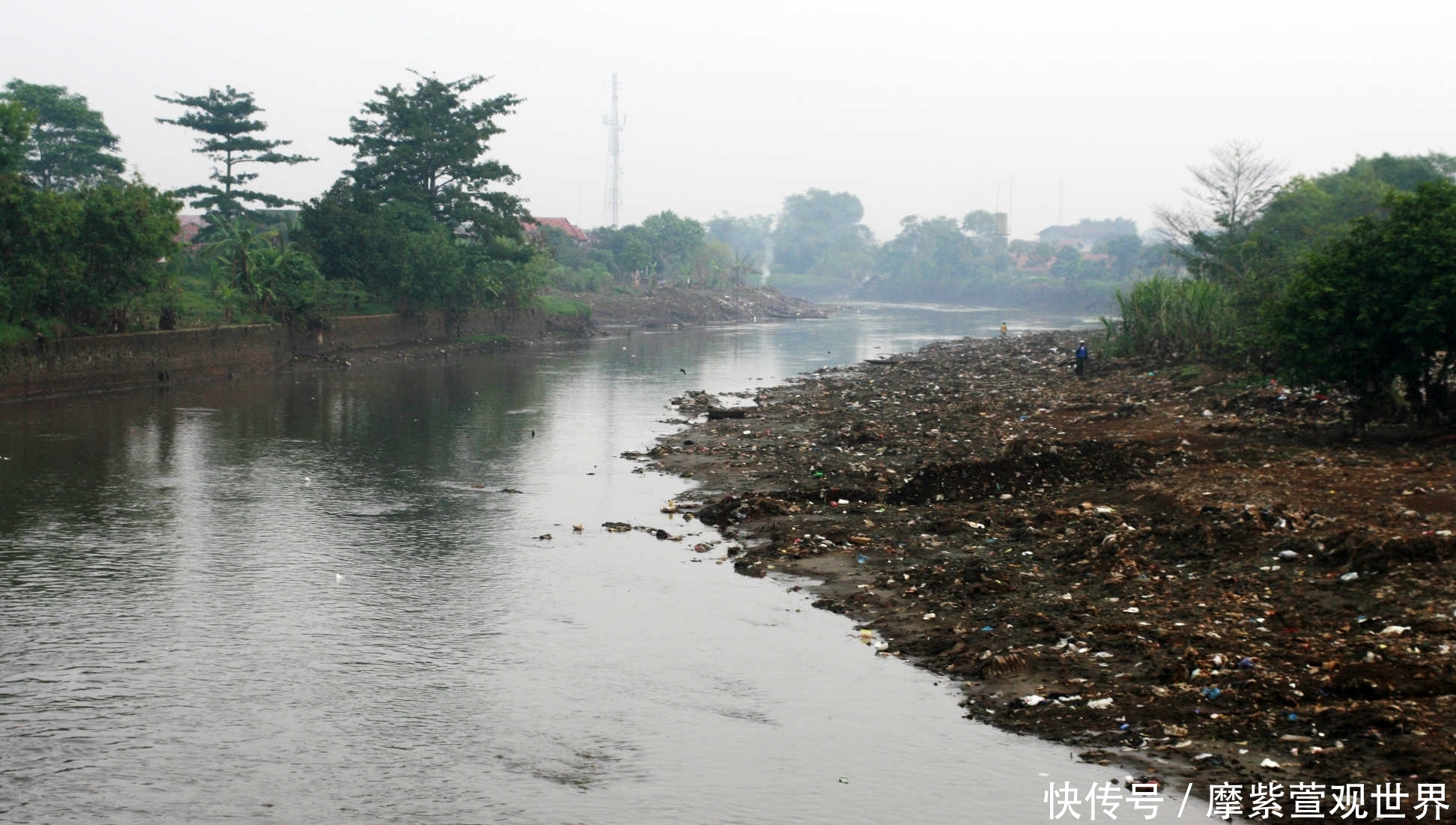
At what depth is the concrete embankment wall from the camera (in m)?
26.2

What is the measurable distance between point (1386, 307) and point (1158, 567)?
20.6 ft

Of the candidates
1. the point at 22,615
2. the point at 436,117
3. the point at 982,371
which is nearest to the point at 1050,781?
the point at 22,615

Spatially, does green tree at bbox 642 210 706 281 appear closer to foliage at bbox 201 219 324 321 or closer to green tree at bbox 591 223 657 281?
green tree at bbox 591 223 657 281

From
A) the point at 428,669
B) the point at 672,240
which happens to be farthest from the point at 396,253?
the point at 672,240

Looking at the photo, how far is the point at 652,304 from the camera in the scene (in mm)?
67625

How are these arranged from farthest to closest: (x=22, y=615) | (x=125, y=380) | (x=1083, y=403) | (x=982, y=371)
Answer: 1. (x=982, y=371)
2. (x=125, y=380)
3. (x=1083, y=403)
4. (x=22, y=615)

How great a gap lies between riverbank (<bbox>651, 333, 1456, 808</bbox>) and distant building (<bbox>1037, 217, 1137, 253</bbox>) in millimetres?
138699

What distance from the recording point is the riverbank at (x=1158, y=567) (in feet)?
24.4

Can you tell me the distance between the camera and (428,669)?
9453 mm

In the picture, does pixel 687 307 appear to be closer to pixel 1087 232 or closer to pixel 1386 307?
pixel 1386 307

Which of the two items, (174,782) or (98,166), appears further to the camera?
(98,166)

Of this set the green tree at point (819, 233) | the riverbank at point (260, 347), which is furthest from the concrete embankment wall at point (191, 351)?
the green tree at point (819, 233)

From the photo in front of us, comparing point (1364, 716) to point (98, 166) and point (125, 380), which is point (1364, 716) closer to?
point (125, 380)

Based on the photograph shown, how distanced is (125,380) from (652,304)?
134ft
